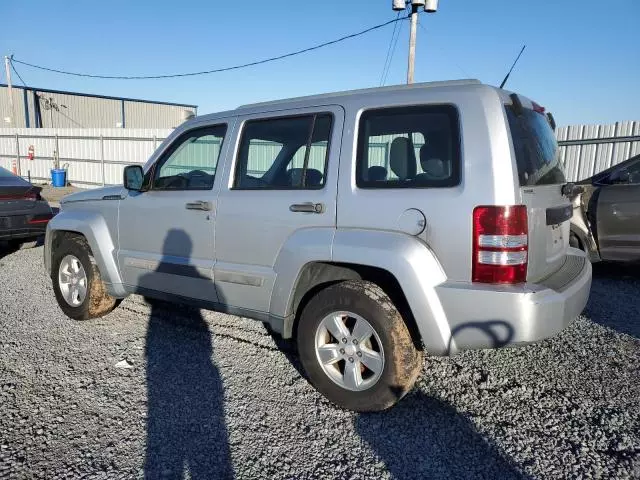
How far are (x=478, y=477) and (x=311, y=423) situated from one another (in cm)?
101

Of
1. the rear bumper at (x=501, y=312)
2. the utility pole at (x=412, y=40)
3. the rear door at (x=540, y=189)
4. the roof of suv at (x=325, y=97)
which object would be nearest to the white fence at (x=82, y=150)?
the utility pole at (x=412, y=40)

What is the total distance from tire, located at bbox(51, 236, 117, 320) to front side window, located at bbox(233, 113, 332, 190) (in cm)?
198

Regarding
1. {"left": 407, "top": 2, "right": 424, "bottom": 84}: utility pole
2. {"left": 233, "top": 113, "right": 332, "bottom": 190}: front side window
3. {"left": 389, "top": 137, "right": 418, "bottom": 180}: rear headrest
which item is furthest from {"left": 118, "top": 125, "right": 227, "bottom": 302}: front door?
{"left": 407, "top": 2, "right": 424, "bottom": 84}: utility pole

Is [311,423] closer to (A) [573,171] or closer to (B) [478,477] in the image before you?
(B) [478,477]

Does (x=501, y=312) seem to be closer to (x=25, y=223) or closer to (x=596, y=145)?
(x=25, y=223)

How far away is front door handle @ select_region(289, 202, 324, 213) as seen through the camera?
307 cm

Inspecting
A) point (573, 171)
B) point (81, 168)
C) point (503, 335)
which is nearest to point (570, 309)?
point (503, 335)

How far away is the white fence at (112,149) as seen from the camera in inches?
385

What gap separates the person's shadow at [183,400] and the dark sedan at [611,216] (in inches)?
187

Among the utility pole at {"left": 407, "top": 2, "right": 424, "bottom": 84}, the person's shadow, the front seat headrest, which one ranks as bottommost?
the person's shadow

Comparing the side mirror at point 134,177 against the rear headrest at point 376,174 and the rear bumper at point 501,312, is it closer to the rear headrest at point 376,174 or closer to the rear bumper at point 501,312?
the rear headrest at point 376,174

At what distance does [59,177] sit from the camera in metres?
18.6

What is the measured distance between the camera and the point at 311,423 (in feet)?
9.68

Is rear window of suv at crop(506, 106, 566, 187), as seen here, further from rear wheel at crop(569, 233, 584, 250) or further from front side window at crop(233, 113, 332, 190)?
rear wheel at crop(569, 233, 584, 250)
